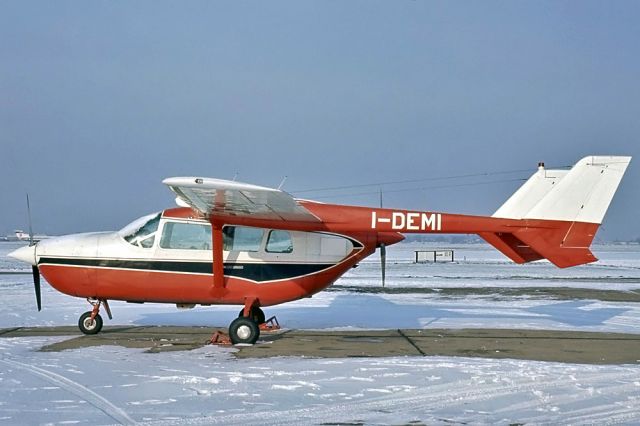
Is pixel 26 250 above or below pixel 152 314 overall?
above

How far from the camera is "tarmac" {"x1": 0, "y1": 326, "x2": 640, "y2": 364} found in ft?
36.2

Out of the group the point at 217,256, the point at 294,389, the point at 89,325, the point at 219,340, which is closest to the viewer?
the point at 294,389

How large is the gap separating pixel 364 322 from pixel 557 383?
7.26 m

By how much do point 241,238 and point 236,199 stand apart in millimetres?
1707

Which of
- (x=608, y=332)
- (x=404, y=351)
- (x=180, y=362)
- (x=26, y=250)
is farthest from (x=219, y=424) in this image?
(x=608, y=332)

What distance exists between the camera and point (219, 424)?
6.64 m

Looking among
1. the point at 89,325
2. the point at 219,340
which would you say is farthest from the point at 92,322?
the point at 219,340

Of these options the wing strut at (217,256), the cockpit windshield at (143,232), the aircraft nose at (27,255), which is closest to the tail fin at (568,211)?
the wing strut at (217,256)

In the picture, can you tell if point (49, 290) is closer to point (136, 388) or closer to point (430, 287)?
point (430, 287)

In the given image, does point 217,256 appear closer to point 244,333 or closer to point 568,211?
point 244,333

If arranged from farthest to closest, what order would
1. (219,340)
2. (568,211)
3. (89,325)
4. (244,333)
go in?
(89,325) < (568,211) < (219,340) < (244,333)

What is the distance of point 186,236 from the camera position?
12.9 metres

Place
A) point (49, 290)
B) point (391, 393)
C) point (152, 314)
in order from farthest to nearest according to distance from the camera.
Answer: point (49, 290)
point (152, 314)
point (391, 393)

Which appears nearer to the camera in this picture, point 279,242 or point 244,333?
point 244,333
